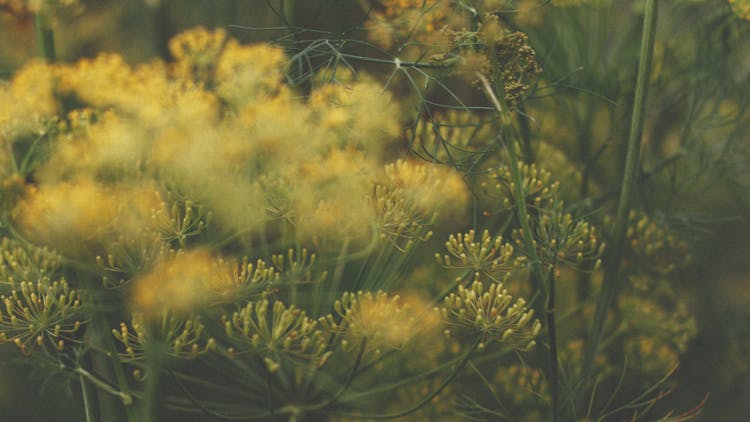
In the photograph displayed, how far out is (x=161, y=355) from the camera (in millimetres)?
1277

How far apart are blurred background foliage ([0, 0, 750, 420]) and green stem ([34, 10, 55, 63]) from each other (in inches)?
6.1

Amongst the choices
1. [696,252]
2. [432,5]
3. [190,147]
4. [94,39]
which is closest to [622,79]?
[696,252]

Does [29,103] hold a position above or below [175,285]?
above

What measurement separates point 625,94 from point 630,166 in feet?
2.86

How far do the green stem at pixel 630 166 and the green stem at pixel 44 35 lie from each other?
4.03 feet

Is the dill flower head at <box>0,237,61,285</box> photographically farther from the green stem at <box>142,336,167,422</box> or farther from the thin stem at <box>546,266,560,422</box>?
the thin stem at <box>546,266,560,422</box>

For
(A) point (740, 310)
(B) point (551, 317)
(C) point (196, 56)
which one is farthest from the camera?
(A) point (740, 310)

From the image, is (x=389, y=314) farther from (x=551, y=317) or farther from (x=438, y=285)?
(x=438, y=285)

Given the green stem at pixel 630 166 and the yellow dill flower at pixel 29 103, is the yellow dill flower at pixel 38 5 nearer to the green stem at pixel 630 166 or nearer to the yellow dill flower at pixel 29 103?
the yellow dill flower at pixel 29 103

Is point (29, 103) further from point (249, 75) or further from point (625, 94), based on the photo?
point (625, 94)

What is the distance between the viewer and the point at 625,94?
6.95ft

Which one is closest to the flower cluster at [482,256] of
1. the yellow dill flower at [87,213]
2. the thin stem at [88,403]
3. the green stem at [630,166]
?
the green stem at [630,166]

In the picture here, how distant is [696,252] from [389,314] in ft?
5.31

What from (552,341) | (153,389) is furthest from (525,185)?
(153,389)
